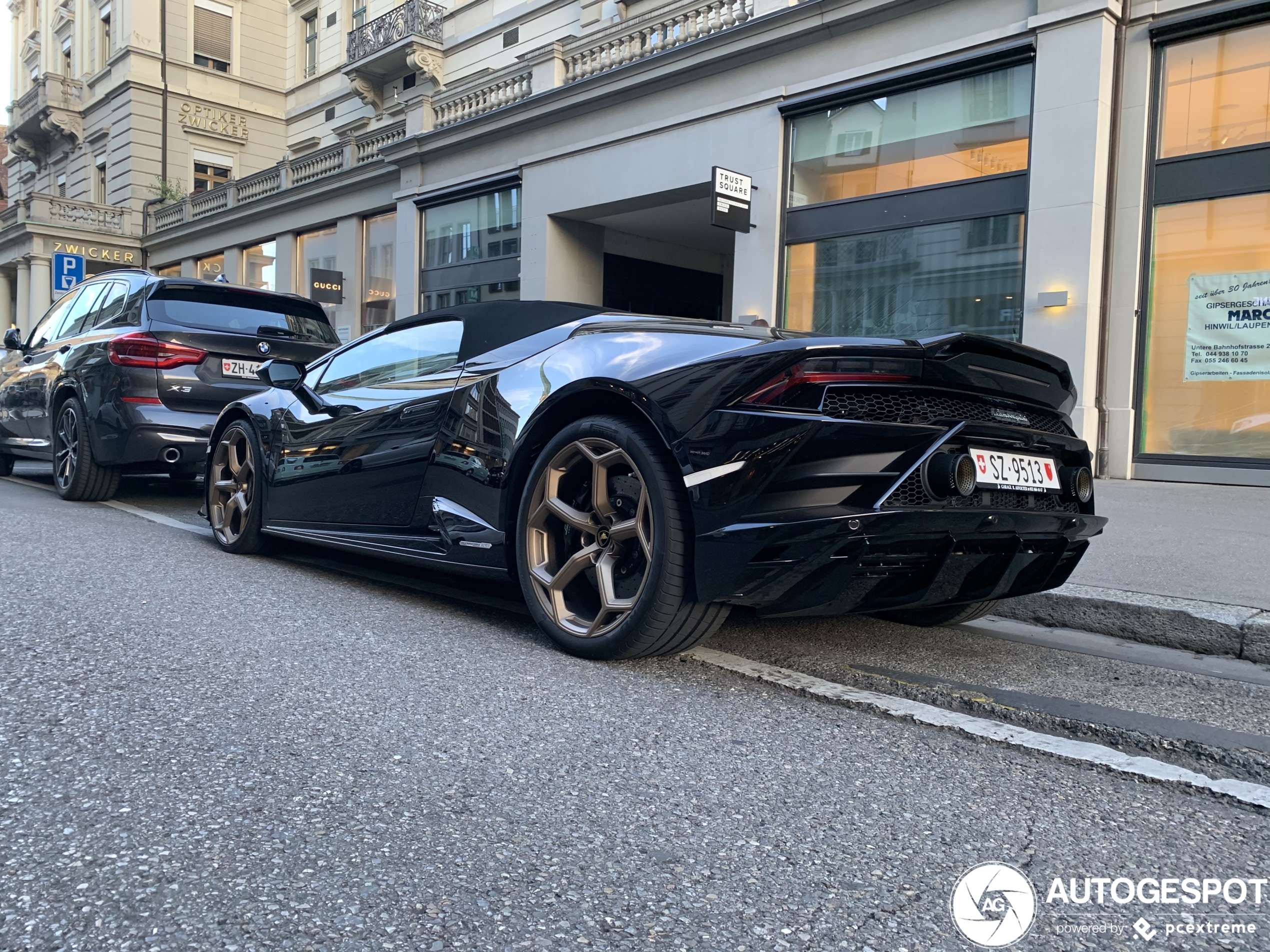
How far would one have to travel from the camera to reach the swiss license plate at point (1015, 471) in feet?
9.86

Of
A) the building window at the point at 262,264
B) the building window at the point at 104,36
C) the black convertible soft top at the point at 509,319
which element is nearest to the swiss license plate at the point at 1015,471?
the black convertible soft top at the point at 509,319

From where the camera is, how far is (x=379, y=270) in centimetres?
2178

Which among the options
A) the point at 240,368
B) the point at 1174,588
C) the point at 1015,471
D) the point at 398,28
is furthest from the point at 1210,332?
the point at 398,28

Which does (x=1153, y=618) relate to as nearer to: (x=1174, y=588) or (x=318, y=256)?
(x=1174, y=588)

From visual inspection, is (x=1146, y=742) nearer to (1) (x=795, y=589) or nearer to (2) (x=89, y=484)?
(1) (x=795, y=589)

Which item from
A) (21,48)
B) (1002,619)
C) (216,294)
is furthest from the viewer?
(21,48)

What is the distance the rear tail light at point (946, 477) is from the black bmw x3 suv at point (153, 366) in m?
5.52

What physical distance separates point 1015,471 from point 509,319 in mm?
1976

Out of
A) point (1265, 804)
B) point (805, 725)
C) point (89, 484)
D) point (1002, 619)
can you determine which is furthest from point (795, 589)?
point (89, 484)

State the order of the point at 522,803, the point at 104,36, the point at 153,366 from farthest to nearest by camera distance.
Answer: the point at 104,36 → the point at 153,366 → the point at 522,803

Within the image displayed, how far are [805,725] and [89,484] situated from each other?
255 inches

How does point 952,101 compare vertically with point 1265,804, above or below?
above

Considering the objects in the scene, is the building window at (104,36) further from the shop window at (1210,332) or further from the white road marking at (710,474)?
the white road marking at (710,474)

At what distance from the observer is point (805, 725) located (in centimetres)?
270
